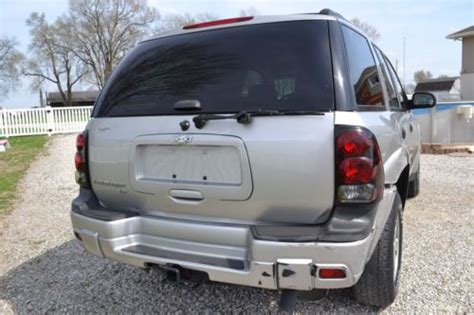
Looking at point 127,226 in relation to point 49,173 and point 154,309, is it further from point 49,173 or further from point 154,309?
point 49,173

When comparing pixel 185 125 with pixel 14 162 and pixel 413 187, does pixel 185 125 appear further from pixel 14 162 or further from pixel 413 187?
pixel 14 162

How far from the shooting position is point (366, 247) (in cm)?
213

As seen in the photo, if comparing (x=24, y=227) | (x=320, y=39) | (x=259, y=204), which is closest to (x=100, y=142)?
(x=259, y=204)

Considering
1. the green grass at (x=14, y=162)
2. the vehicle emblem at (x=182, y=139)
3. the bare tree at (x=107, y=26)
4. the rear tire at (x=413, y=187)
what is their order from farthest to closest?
the bare tree at (x=107, y=26)
the green grass at (x=14, y=162)
the rear tire at (x=413, y=187)
the vehicle emblem at (x=182, y=139)

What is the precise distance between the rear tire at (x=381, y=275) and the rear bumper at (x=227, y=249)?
204 mm

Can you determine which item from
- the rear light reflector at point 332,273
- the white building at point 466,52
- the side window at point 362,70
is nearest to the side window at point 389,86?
the side window at point 362,70

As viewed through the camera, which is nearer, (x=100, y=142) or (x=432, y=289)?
(x=100, y=142)

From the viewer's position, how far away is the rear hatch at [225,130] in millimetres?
2150

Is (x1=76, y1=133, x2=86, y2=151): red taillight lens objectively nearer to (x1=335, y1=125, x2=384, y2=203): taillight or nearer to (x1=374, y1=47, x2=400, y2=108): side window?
(x1=335, y1=125, x2=384, y2=203): taillight

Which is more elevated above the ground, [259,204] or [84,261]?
[259,204]

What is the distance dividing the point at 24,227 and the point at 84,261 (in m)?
1.62

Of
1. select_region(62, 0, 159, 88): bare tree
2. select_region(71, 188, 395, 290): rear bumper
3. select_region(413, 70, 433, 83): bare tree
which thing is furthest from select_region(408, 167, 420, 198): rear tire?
select_region(413, 70, 433, 83): bare tree

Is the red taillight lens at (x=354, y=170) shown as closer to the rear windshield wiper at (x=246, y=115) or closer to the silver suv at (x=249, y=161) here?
the silver suv at (x=249, y=161)

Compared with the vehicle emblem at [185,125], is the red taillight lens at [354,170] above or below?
below
